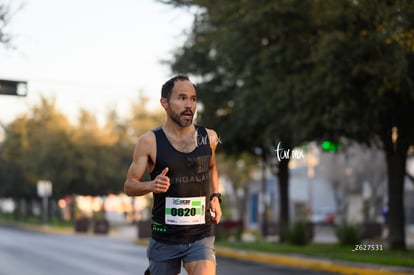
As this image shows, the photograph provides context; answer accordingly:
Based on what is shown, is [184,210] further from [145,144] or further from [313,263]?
[313,263]

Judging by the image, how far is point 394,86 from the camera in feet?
67.2

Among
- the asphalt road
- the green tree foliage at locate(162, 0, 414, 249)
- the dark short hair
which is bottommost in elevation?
the asphalt road

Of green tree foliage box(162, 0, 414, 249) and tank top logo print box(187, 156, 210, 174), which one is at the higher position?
green tree foliage box(162, 0, 414, 249)

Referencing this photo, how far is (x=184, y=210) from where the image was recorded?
6.05m

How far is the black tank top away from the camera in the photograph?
240 inches

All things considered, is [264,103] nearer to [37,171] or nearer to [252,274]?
[252,274]

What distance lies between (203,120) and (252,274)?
12.5 m

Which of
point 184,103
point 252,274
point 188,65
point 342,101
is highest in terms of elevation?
point 188,65

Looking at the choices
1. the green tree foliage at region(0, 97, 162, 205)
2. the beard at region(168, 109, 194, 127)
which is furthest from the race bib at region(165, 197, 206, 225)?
the green tree foliage at region(0, 97, 162, 205)

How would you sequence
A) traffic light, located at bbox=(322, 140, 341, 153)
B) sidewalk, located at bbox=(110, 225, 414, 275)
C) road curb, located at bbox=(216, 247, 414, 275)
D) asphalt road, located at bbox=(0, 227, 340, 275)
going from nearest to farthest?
sidewalk, located at bbox=(110, 225, 414, 275)
road curb, located at bbox=(216, 247, 414, 275)
asphalt road, located at bbox=(0, 227, 340, 275)
traffic light, located at bbox=(322, 140, 341, 153)

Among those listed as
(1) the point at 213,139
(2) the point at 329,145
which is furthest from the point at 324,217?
(1) the point at 213,139

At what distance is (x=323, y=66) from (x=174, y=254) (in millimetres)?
15747

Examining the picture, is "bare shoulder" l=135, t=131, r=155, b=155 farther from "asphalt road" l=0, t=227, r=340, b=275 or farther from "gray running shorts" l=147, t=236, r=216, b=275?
"asphalt road" l=0, t=227, r=340, b=275

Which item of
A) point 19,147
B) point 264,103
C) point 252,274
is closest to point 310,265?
point 252,274
